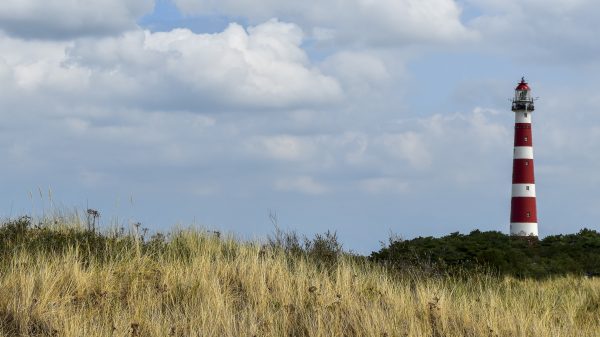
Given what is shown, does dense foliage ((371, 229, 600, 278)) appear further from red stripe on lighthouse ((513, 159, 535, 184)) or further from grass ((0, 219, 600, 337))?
red stripe on lighthouse ((513, 159, 535, 184))

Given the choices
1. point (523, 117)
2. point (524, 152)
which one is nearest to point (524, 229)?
point (524, 152)

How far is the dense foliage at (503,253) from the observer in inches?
835

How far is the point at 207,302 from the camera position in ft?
34.3

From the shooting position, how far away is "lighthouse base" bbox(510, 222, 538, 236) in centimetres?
3766

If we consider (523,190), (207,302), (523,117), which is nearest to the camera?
(207,302)

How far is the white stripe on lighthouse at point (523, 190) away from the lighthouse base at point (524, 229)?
1.39 metres

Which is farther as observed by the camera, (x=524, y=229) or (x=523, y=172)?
(x=523, y=172)

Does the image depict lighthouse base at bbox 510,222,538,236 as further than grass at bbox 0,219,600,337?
Yes

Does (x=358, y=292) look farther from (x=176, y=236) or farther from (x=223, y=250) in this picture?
(x=176, y=236)

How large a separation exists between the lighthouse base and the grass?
2470 cm

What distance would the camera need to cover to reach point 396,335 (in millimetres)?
9547

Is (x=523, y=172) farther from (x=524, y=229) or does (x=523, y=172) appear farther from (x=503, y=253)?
(x=503, y=253)

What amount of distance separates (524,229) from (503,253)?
615 inches

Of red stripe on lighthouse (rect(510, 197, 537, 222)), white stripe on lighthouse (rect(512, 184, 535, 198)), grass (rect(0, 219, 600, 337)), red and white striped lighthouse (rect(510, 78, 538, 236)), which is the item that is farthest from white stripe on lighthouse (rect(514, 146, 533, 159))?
grass (rect(0, 219, 600, 337))
